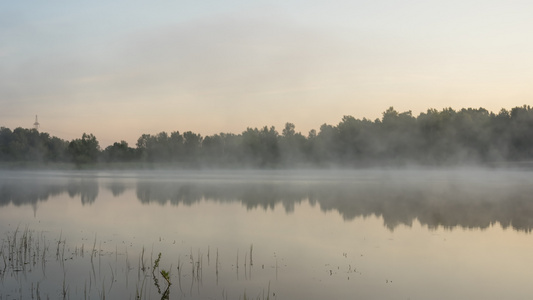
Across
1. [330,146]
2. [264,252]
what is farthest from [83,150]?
[264,252]

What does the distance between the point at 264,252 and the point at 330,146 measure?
4469 inches

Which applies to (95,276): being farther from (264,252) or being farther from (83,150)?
(83,150)

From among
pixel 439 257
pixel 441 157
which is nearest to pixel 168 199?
pixel 439 257

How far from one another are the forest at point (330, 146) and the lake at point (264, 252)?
85.8 metres

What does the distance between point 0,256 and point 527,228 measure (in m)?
19.1

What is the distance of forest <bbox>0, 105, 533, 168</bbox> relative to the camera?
10538 cm

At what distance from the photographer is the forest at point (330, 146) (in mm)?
105375

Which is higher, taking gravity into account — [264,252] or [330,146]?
[330,146]

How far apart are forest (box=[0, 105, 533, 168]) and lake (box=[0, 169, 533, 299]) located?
85.8 meters

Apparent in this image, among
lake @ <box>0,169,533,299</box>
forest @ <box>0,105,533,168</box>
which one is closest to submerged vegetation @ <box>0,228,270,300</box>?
lake @ <box>0,169,533,299</box>

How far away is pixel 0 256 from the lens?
12586mm

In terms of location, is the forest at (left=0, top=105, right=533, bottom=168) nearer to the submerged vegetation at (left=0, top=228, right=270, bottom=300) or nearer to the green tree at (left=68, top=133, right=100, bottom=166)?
the green tree at (left=68, top=133, right=100, bottom=166)

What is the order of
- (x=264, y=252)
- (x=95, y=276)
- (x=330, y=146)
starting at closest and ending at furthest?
(x=95, y=276) → (x=264, y=252) → (x=330, y=146)

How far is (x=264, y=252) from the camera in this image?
570 inches
